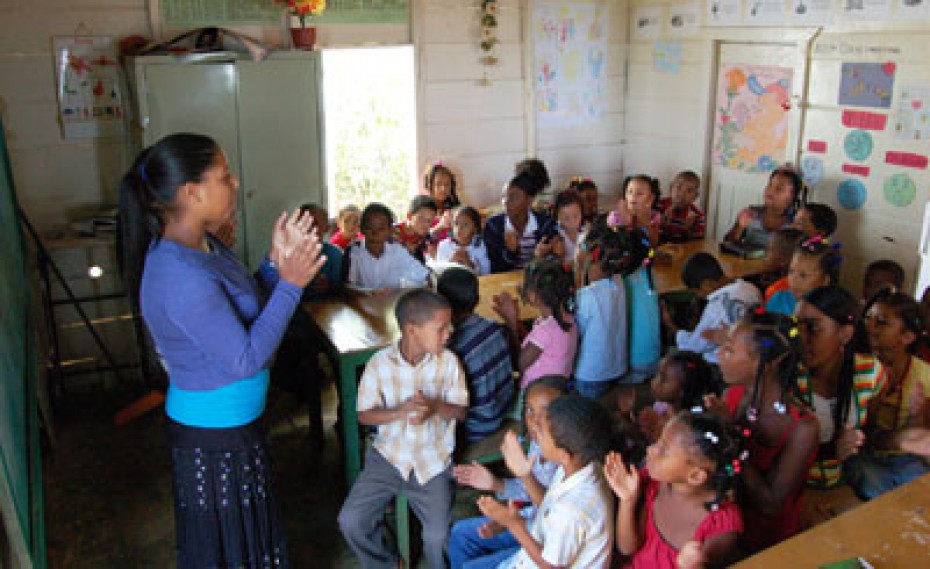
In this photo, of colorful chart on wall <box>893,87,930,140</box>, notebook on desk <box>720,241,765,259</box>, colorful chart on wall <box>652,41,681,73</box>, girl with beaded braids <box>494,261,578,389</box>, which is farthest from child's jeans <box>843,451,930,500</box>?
colorful chart on wall <box>652,41,681,73</box>

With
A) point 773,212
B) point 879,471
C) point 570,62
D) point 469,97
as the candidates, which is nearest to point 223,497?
point 879,471

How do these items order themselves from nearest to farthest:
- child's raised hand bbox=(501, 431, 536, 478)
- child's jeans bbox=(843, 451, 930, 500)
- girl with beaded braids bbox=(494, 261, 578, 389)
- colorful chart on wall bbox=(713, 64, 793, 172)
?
child's raised hand bbox=(501, 431, 536, 478), child's jeans bbox=(843, 451, 930, 500), girl with beaded braids bbox=(494, 261, 578, 389), colorful chart on wall bbox=(713, 64, 793, 172)

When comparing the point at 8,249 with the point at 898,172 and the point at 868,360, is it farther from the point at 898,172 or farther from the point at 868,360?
the point at 898,172

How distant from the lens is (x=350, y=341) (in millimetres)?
3273

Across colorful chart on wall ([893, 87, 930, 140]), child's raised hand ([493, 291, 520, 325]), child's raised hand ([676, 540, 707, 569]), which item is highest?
colorful chart on wall ([893, 87, 930, 140])

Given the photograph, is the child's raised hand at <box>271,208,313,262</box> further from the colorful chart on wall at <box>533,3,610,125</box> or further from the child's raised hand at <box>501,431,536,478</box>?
the colorful chart on wall at <box>533,3,610,125</box>

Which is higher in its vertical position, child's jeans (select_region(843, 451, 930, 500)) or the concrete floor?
child's jeans (select_region(843, 451, 930, 500))

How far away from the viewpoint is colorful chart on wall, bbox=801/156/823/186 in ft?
17.2

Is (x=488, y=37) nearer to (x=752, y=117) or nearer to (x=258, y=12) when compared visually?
(x=258, y=12)

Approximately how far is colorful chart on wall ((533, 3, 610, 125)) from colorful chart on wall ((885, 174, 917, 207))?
2.52m

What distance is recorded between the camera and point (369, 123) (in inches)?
231

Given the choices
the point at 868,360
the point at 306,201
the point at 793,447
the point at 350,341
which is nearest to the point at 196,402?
the point at 350,341

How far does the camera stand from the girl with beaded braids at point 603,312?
334 centimetres

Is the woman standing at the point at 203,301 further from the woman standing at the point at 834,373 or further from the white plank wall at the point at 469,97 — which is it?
the white plank wall at the point at 469,97
